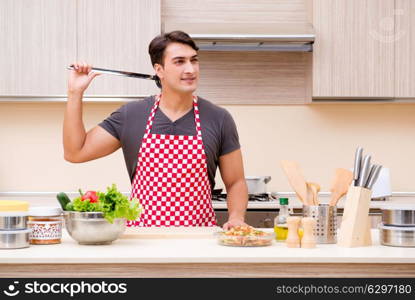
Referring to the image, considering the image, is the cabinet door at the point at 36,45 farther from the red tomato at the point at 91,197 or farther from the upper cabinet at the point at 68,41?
the red tomato at the point at 91,197

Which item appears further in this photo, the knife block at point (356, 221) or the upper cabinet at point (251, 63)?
the upper cabinet at point (251, 63)

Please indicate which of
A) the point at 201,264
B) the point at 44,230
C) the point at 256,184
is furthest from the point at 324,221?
the point at 256,184

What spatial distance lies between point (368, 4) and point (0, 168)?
247cm

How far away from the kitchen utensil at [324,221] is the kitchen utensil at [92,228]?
24.4 inches

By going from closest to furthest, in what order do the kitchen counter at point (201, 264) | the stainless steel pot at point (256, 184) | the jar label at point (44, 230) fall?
1. the kitchen counter at point (201, 264)
2. the jar label at point (44, 230)
3. the stainless steel pot at point (256, 184)

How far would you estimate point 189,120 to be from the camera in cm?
313

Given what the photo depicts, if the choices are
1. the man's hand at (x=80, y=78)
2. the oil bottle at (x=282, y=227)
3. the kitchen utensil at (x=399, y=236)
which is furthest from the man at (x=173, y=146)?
the kitchen utensil at (x=399, y=236)

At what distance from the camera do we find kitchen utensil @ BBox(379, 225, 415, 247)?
7.35 ft

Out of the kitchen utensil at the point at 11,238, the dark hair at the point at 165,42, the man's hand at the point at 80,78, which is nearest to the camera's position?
the kitchen utensil at the point at 11,238

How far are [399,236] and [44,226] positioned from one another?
1.11 metres

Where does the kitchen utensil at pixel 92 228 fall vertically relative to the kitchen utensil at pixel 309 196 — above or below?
below

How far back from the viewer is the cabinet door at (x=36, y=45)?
4180 mm

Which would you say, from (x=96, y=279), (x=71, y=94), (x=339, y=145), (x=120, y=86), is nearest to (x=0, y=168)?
(x=120, y=86)

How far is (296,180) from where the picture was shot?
2.42 metres
